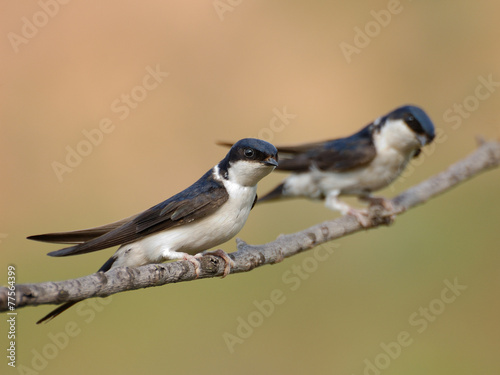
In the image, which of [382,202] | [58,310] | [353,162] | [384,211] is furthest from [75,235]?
[353,162]

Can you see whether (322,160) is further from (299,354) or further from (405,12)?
(405,12)

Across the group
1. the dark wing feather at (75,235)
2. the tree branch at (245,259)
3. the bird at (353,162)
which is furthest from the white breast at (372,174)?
the dark wing feather at (75,235)

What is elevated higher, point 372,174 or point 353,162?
point 353,162

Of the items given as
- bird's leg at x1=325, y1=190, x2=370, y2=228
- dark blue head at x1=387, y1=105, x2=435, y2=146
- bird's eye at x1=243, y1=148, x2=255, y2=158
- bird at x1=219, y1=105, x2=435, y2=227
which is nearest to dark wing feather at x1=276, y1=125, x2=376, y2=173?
bird at x1=219, y1=105, x2=435, y2=227

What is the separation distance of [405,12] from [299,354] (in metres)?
4.53

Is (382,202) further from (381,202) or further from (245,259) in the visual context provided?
(245,259)

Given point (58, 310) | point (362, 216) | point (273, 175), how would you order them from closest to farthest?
point (58, 310), point (362, 216), point (273, 175)

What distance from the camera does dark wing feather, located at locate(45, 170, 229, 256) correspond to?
209cm

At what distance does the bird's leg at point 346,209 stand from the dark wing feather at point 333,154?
8.0 inches

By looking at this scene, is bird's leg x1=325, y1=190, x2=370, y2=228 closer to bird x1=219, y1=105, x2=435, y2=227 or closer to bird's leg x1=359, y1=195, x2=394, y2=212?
bird x1=219, y1=105, x2=435, y2=227

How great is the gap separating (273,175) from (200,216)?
4.06m

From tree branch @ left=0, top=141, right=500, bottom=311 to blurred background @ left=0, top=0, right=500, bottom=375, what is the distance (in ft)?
3.28

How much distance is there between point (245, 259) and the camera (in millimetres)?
2221

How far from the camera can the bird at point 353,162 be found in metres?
3.82
